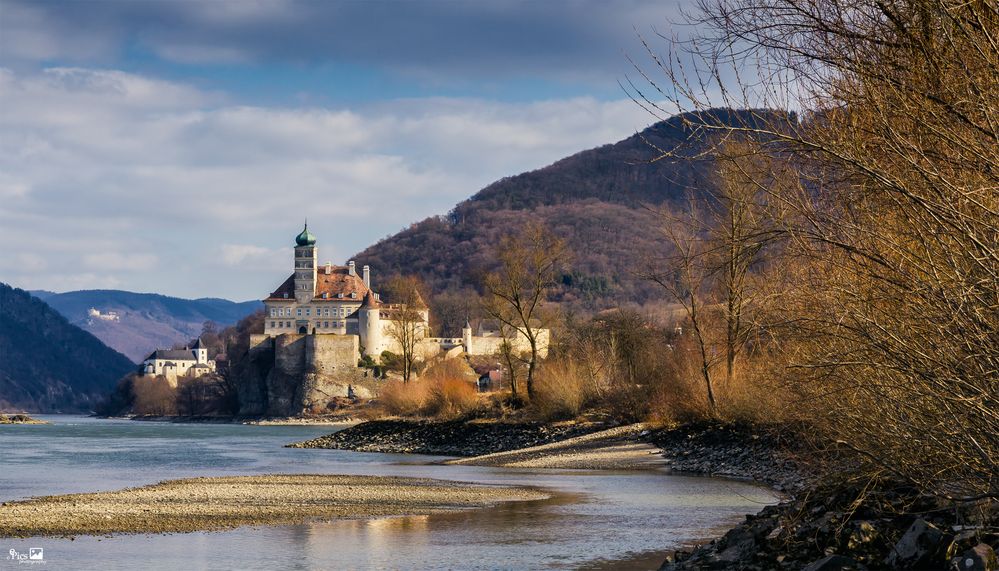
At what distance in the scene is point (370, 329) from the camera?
353 feet

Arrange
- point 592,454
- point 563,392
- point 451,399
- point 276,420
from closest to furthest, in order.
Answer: point 592,454 → point 563,392 → point 451,399 → point 276,420

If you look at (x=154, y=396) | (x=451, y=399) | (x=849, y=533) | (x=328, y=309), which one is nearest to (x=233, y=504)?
(x=849, y=533)

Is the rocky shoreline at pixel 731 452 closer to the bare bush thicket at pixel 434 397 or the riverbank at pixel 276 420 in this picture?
the bare bush thicket at pixel 434 397

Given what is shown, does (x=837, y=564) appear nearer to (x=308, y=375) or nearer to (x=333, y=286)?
(x=308, y=375)

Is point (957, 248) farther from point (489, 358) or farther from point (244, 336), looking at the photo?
point (244, 336)

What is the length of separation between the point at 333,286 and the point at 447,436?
209 feet

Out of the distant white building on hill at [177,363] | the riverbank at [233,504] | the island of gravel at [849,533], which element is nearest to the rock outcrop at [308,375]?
the distant white building on hill at [177,363]

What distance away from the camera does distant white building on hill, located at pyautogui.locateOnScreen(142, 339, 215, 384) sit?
160 m

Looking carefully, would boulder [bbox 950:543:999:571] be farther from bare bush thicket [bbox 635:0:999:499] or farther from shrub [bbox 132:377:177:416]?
shrub [bbox 132:377:177:416]

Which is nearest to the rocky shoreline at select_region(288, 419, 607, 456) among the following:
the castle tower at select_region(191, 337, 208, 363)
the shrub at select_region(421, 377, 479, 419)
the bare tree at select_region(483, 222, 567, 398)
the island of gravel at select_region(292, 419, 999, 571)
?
the shrub at select_region(421, 377, 479, 419)

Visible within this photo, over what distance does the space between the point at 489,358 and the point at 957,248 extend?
10102 cm

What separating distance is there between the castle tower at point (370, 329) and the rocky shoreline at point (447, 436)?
48.5m

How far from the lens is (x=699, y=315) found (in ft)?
127

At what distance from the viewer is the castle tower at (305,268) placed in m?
112
